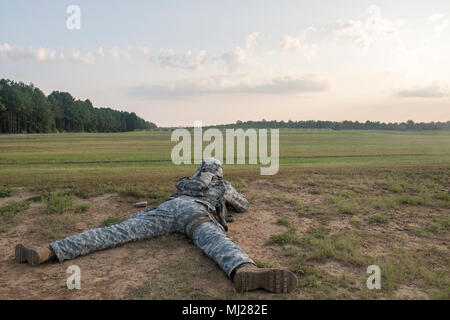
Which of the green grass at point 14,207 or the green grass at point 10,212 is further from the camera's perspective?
the green grass at point 14,207

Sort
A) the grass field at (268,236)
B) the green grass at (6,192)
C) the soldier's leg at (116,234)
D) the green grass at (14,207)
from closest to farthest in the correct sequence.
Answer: the grass field at (268,236) → the soldier's leg at (116,234) → the green grass at (14,207) → the green grass at (6,192)

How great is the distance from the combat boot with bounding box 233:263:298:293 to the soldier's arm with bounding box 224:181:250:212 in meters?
3.38

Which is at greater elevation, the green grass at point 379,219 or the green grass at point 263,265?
the green grass at point 379,219

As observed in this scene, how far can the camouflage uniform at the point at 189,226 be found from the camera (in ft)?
16.7

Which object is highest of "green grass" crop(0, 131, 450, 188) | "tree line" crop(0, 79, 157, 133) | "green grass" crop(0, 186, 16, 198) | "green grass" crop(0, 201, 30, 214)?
"tree line" crop(0, 79, 157, 133)

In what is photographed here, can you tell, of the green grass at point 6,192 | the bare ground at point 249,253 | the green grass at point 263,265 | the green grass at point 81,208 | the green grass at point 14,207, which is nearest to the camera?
the bare ground at point 249,253

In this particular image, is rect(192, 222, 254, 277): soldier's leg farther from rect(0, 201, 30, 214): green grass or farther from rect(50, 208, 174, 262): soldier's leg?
rect(0, 201, 30, 214): green grass

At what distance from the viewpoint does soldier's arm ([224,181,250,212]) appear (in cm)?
761

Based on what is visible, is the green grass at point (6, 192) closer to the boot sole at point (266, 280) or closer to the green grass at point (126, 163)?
the green grass at point (126, 163)

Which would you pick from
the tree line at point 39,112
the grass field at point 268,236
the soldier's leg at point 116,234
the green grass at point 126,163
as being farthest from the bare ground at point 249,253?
the tree line at point 39,112

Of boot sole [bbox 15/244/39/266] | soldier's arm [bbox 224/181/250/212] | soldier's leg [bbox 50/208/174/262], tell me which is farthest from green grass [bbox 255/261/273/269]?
boot sole [bbox 15/244/39/266]

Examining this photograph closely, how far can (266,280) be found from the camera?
423cm

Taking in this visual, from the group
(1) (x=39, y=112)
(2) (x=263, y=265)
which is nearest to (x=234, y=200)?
(2) (x=263, y=265)
